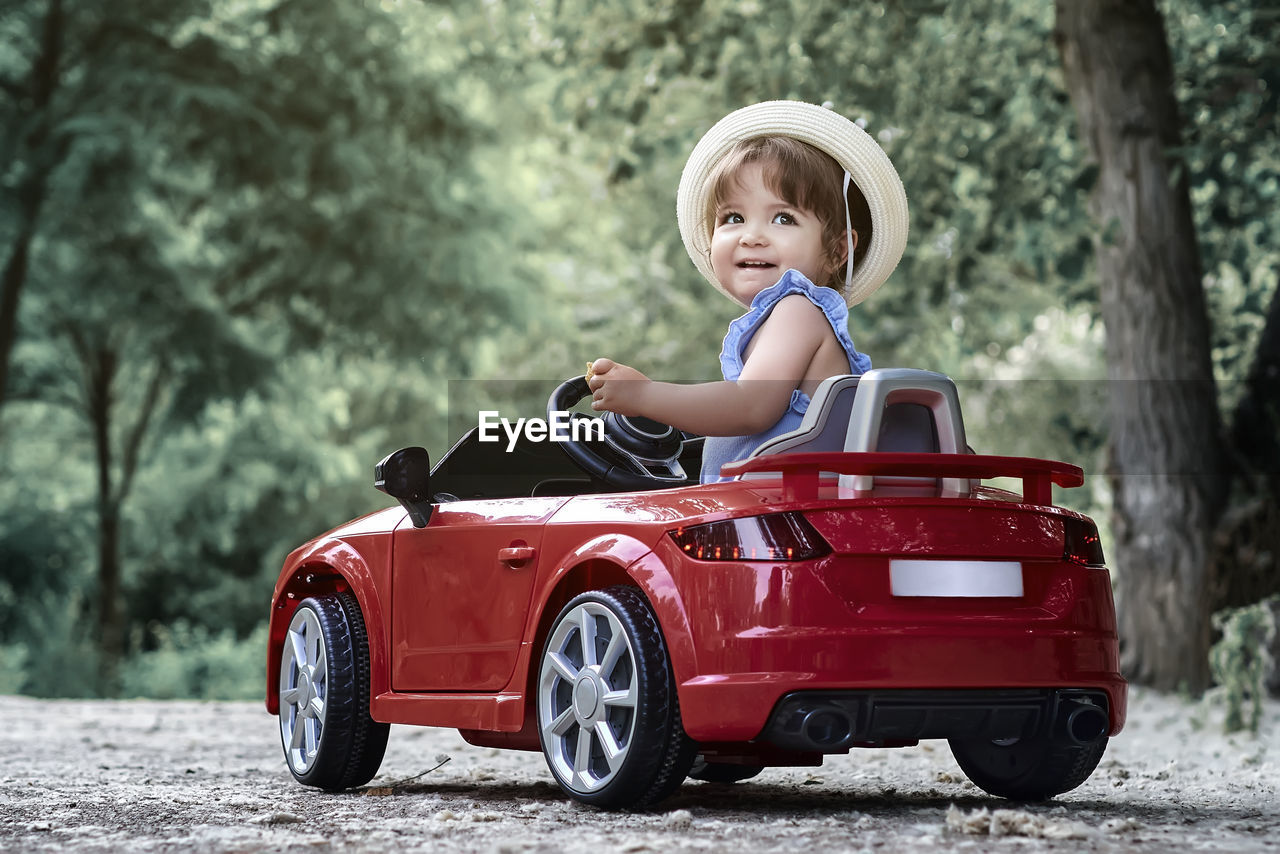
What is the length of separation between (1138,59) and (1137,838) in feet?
26.1

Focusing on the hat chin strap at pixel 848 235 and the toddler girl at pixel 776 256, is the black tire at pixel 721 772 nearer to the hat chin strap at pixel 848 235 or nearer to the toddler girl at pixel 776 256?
the toddler girl at pixel 776 256

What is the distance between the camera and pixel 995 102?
12.6m

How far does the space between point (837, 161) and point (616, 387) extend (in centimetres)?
116

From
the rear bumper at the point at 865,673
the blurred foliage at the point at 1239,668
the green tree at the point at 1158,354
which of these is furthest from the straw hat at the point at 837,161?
the green tree at the point at 1158,354

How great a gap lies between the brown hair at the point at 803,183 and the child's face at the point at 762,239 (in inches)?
0.9

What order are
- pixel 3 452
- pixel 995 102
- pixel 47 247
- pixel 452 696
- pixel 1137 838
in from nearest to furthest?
pixel 1137 838 < pixel 452 696 < pixel 995 102 < pixel 47 247 < pixel 3 452

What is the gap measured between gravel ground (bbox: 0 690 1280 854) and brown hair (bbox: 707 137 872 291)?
5.98 feet

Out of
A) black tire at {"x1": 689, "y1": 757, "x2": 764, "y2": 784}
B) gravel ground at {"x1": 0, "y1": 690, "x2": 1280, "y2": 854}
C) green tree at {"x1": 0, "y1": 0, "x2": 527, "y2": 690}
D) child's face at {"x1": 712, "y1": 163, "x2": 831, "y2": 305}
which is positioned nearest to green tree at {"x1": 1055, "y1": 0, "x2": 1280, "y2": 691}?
gravel ground at {"x1": 0, "y1": 690, "x2": 1280, "y2": 854}

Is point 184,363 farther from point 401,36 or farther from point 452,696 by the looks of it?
point 452,696

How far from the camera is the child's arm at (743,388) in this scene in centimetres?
481

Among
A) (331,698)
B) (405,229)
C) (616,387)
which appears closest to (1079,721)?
(616,387)

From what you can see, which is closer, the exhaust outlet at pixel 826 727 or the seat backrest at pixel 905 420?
the exhaust outlet at pixel 826 727

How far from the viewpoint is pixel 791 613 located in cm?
436

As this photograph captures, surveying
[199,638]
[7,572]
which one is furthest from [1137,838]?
[199,638]
